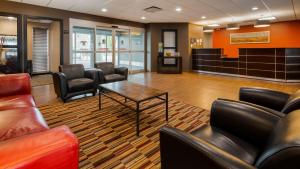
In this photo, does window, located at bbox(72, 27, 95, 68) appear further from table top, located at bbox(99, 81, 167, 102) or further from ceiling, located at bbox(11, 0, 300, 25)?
table top, located at bbox(99, 81, 167, 102)

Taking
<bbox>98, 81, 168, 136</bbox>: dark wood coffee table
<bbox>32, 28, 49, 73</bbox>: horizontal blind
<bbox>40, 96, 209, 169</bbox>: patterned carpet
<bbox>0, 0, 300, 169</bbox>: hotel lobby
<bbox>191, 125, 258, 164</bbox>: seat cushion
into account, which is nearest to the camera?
<bbox>0, 0, 300, 169</bbox>: hotel lobby

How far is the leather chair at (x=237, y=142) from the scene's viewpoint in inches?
37.1

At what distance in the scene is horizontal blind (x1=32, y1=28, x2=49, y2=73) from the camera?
29.1 feet

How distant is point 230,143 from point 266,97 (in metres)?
1.19

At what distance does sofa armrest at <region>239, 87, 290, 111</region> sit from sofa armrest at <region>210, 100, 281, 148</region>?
0.79m

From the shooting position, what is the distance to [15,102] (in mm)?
2494

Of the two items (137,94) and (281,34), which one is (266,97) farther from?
(281,34)

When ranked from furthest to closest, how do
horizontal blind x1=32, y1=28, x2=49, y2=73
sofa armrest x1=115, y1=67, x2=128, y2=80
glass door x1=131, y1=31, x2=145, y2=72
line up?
glass door x1=131, y1=31, x2=145, y2=72 → horizontal blind x1=32, y1=28, x2=49, y2=73 → sofa armrest x1=115, y1=67, x2=128, y2=80

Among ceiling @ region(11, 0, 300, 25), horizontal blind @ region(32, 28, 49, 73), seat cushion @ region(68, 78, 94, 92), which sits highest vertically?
ceiling @ region(11, 0, 300, 25)

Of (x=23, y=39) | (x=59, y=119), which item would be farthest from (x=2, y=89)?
(x=23, y=39)

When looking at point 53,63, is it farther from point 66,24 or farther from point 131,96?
point 131,96

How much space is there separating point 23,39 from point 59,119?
3964 millimetres

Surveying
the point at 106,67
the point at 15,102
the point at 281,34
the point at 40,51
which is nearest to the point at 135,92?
the point at 15,102

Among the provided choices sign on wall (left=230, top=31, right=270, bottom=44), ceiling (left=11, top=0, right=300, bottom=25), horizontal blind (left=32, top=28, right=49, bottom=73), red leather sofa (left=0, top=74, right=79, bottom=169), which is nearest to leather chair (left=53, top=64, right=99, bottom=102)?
ceiling (left=11, top=0, right=300, bottom=25)
